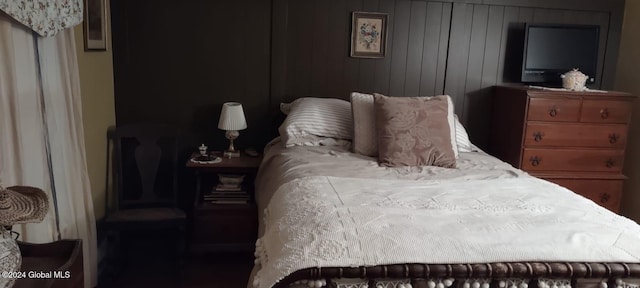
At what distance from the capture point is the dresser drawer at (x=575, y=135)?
308 centimetres

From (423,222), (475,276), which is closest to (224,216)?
(423,222)

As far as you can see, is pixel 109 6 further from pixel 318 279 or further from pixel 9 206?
pixel 318 279

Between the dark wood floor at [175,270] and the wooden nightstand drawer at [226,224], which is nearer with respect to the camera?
the dark wood floor at [175,270]

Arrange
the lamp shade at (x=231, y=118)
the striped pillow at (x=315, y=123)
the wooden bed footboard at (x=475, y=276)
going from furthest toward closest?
1. the lamp shade at (x=231, y=118)
2. the striped pillow at (x=315, y=123)
3. the wooden bed footboard at (x=475, y=276)

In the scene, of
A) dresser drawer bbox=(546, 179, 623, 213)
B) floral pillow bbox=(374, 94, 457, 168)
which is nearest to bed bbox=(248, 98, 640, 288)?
floral pillow bbox=(374, 94, 457, 168)

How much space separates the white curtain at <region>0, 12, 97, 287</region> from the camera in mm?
1710

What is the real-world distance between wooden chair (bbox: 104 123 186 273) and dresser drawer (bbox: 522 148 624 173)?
7.22 ft

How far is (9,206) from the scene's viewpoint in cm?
125

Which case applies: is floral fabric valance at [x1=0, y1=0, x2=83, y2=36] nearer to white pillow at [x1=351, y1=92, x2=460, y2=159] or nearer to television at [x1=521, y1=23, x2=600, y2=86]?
white pillow at [x1=351, y1=92, x2=460, y2=159]

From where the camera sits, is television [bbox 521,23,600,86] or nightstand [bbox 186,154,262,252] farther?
television [bbox 521,23,600,86]

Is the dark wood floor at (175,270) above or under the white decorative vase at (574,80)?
under

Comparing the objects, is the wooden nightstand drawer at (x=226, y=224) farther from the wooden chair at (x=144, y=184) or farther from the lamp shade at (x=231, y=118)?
the lamp shade at (x=231, y=118)

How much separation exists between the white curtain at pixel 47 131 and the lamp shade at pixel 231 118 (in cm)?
88

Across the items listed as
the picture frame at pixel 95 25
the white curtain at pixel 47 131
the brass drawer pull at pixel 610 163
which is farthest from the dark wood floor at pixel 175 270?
the brass drawer pull at pixel 610 163
